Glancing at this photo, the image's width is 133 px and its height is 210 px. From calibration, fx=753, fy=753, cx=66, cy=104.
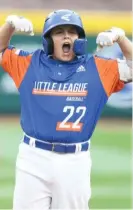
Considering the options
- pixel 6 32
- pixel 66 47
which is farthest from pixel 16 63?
pixel 66 47

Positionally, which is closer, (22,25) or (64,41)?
(64,41)

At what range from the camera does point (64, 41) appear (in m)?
5.37

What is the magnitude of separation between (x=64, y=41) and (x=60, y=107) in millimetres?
473

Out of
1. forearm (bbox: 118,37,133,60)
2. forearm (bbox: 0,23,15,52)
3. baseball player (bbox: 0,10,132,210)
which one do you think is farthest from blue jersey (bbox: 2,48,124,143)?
forearm (bbox: 0,23,15,52)

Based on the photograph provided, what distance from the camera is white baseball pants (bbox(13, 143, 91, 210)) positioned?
531 cm

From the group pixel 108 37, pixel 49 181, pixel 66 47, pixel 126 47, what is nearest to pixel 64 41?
pixel 66 47

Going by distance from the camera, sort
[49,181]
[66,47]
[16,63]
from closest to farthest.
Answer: [49,181], [66,47], [16,63]

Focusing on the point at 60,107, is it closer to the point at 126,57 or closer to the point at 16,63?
the point at 16,63

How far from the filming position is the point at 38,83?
17.8 feet

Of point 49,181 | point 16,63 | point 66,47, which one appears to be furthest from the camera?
point 16,63

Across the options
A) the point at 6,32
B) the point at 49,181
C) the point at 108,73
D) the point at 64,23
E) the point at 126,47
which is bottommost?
the point at 49,181

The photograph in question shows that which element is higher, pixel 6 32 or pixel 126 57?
pixel 6 32

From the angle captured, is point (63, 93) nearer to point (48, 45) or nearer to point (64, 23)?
point (48, 45)

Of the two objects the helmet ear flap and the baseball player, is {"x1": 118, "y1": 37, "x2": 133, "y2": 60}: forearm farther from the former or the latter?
the helmet ear flap
